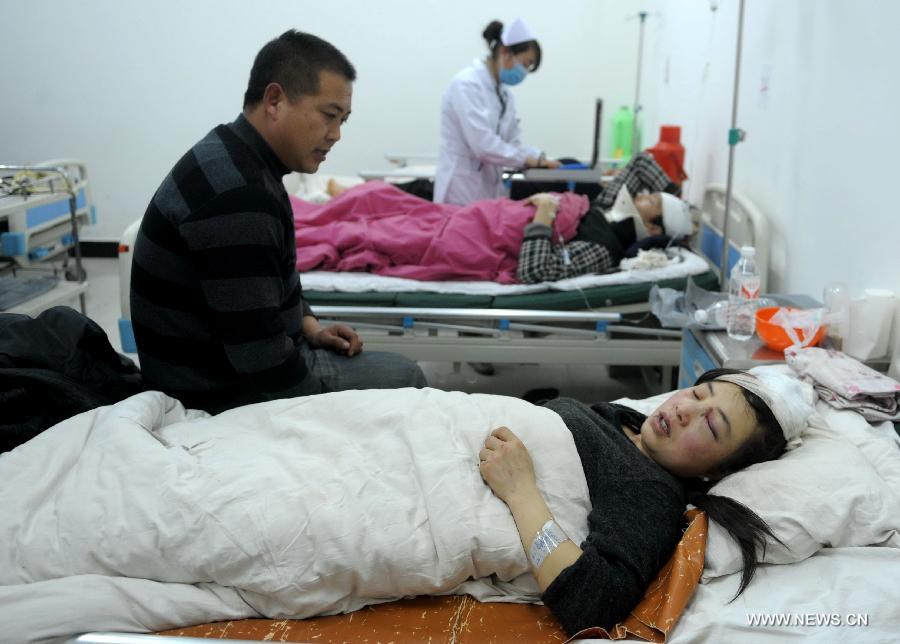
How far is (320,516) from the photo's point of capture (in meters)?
1.32

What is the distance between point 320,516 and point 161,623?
0.30m

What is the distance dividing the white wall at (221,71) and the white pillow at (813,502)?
5.10m

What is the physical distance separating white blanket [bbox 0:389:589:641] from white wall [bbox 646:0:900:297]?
4.48ft

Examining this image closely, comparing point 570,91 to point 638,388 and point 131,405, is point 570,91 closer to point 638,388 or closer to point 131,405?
point 638,388

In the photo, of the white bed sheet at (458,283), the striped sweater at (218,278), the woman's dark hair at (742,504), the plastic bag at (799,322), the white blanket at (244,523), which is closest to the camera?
the white blanket at (244,523)

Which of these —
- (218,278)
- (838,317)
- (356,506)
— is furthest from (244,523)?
(838,317)

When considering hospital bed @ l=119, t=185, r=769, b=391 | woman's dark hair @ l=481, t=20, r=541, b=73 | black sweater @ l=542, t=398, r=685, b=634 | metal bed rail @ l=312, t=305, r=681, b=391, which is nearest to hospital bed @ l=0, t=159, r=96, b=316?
hospital bed @ l=119, t=185, r=769, b=391

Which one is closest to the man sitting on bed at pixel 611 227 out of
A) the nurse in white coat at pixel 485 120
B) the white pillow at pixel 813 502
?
the nurse in white coat at pixel 485 120

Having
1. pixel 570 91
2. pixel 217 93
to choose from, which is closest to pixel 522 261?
pixel 570 91

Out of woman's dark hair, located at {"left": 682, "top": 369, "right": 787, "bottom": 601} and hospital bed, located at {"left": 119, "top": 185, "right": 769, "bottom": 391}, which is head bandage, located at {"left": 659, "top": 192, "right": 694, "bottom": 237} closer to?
hospital bed, located at {"left": 119, "top": 185, "right": 769, "bottom": 391}

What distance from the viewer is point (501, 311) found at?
300cm

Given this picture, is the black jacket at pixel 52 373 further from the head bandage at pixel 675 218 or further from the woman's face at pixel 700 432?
the head bandage at pixel 675 218

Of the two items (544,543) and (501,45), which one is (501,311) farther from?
(501,45)

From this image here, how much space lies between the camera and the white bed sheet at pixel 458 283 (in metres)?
3.16
